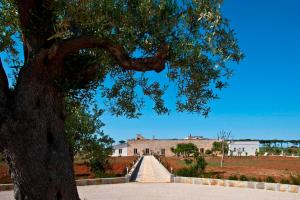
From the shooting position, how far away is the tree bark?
6.66 m

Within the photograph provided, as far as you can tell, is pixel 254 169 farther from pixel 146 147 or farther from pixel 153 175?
pixel 146 147

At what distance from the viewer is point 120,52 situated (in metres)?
7.03

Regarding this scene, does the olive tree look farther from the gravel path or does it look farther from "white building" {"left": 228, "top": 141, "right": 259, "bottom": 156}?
"white building" {"left": 228, "top": 141, "right": 259, "bottom": 156}

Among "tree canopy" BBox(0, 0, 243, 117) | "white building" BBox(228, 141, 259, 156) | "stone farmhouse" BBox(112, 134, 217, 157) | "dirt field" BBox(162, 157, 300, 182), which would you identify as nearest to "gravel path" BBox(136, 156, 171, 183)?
"dirt field" BBox(162, 157, 300, 182)

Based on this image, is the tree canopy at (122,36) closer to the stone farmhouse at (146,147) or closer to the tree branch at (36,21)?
the tree branch at (36,21)

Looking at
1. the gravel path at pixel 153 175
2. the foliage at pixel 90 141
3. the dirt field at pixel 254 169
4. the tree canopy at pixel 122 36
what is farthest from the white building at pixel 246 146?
the tree canopy at pixel 122 36

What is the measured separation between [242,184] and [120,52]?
730 inches

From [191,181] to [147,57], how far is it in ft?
67.1

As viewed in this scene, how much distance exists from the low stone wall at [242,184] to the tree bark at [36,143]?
55.1 feet

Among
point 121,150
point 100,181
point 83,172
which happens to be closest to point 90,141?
point 100,181

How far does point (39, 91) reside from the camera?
274 inches

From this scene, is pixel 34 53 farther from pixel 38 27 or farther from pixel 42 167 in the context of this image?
pixel 42 167

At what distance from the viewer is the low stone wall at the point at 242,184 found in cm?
2151

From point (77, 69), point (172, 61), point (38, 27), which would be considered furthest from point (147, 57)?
point (38, 27)
